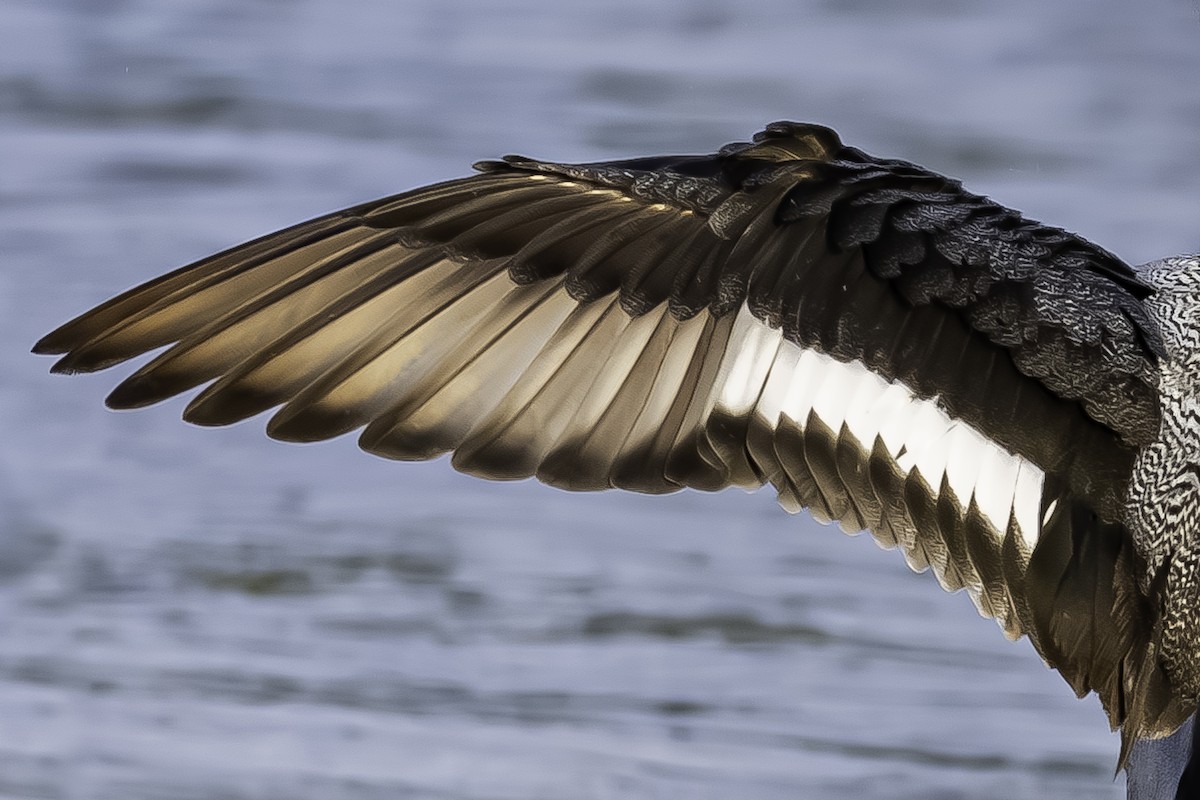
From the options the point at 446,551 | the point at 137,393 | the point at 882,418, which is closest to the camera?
the point at 137,393

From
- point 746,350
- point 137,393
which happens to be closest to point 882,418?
point 746,350

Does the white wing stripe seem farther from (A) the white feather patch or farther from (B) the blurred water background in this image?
(B) the blurred water background

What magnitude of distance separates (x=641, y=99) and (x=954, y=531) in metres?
3.75

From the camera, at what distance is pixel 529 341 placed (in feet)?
10.9

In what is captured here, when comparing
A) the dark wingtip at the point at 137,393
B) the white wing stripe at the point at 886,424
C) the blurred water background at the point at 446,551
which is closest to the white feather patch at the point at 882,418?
the white wing stripe at the point at 886,424

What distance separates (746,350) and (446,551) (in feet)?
5.98

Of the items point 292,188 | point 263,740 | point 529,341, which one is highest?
point 292,188

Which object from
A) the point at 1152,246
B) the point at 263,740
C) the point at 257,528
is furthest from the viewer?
the point at 1152,246

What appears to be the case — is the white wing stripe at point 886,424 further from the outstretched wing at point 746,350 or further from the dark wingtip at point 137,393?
the dark wingtip at point 137,393

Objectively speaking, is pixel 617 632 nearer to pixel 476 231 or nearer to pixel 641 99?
pixel 476 231

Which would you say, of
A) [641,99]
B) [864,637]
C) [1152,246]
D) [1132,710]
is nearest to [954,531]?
[1132,710]

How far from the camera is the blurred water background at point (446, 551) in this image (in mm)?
4320

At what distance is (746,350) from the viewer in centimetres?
324

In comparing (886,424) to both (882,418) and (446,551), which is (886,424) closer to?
(882,418)
